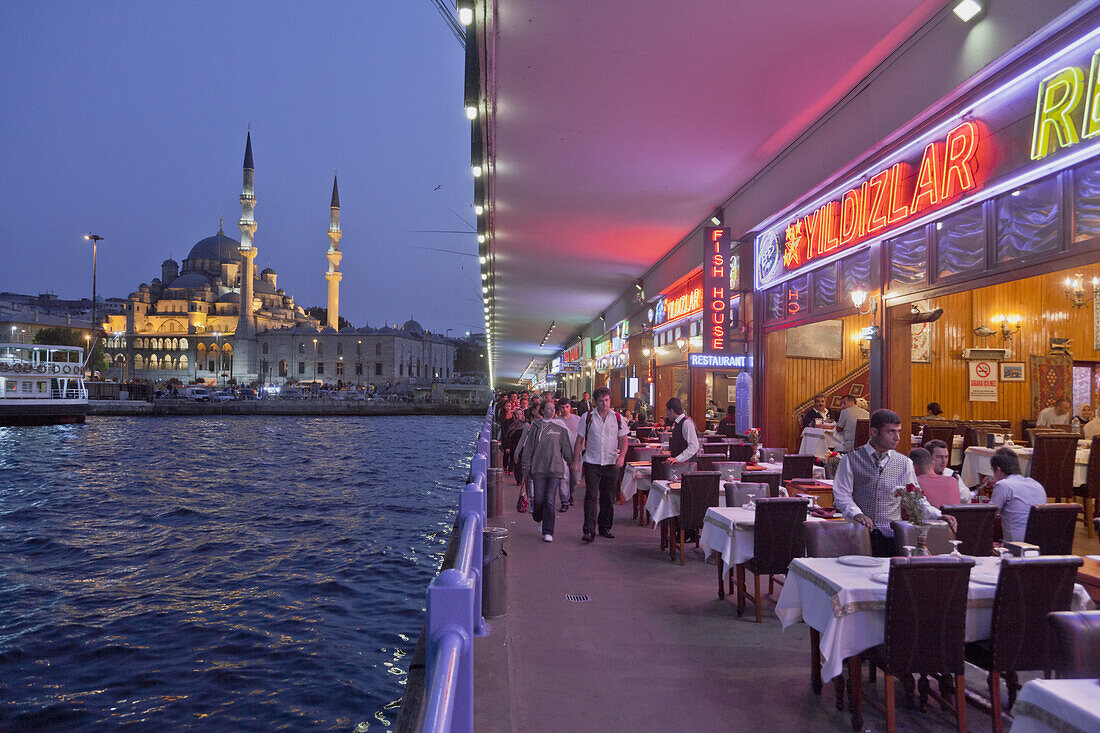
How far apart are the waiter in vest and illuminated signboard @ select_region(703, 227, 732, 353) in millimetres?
4540

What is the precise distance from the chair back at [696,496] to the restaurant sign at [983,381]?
27.5ft

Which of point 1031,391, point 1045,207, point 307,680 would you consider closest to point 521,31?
point 1045,207

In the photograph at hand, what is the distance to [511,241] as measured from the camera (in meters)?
16.1

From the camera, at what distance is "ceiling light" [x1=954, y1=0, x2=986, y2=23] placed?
575 cm

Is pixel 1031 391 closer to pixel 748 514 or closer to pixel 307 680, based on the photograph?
pixel 748 514

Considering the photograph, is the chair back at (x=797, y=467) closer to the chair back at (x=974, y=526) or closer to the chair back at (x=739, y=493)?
the chair back at (x=739, y=493)

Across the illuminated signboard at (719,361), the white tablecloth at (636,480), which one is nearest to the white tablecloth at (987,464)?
the illuminated signboard at (719,361)

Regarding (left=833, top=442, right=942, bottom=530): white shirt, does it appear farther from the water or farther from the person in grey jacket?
the water

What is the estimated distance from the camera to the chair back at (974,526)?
4781mm

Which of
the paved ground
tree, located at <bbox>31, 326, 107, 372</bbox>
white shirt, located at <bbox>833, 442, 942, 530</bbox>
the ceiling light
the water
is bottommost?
the water

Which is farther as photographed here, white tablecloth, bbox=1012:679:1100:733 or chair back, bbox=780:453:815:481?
chair back, bbox=780:453:815:481

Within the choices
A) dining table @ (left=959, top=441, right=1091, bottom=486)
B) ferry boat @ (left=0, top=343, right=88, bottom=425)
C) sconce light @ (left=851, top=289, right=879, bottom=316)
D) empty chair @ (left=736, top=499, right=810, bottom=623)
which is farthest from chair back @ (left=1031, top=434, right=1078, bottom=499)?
ferry boat @ (left=0, top=343, right=88, bottom=425)

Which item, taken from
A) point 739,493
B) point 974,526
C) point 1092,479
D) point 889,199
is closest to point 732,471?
point 739,493

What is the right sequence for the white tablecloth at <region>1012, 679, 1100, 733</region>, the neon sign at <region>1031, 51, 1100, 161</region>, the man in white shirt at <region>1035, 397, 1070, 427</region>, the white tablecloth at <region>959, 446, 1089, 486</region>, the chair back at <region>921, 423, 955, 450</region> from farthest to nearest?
the chair back at <region>921, 423, 955, 450</region> → the man in white shirt at <region>1035, 397, 1070, 427</region> → the white tablecloth at <region>959, 446, 1089, 486</region> → the neon sign at <region>1031, 51, 1100, 161</region> → the white tablecloth at <region>1012, 679, 1100, 733</region>
